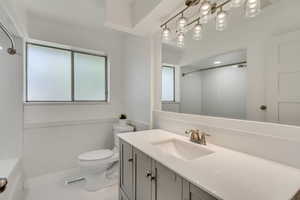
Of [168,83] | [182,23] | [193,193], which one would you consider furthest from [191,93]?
[193,193]

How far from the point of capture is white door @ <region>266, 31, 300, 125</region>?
0.91 metres

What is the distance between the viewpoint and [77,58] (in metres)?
2.55

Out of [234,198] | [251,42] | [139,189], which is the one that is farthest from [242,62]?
[139,189]

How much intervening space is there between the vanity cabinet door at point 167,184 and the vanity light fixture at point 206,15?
122 centimetres

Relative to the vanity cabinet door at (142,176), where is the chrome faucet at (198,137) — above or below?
above

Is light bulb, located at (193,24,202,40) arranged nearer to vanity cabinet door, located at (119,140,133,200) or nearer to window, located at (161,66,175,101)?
window, located at (161,66,175,101)

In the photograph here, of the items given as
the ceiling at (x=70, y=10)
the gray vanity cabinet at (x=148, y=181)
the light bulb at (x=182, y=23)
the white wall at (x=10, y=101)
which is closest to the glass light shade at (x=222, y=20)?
the light bulb at (x=182, y=23)

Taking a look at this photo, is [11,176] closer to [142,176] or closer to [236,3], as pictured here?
[142,176]

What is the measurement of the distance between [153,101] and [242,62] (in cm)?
117

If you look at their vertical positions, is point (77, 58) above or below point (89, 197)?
above

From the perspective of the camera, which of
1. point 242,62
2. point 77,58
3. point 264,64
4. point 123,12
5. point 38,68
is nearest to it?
point 264,64

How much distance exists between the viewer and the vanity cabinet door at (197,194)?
656mm

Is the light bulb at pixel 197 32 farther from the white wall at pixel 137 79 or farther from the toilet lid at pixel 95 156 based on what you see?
the toilet lid at pixel 95 156

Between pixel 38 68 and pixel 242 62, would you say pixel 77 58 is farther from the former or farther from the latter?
pixel 242 62
